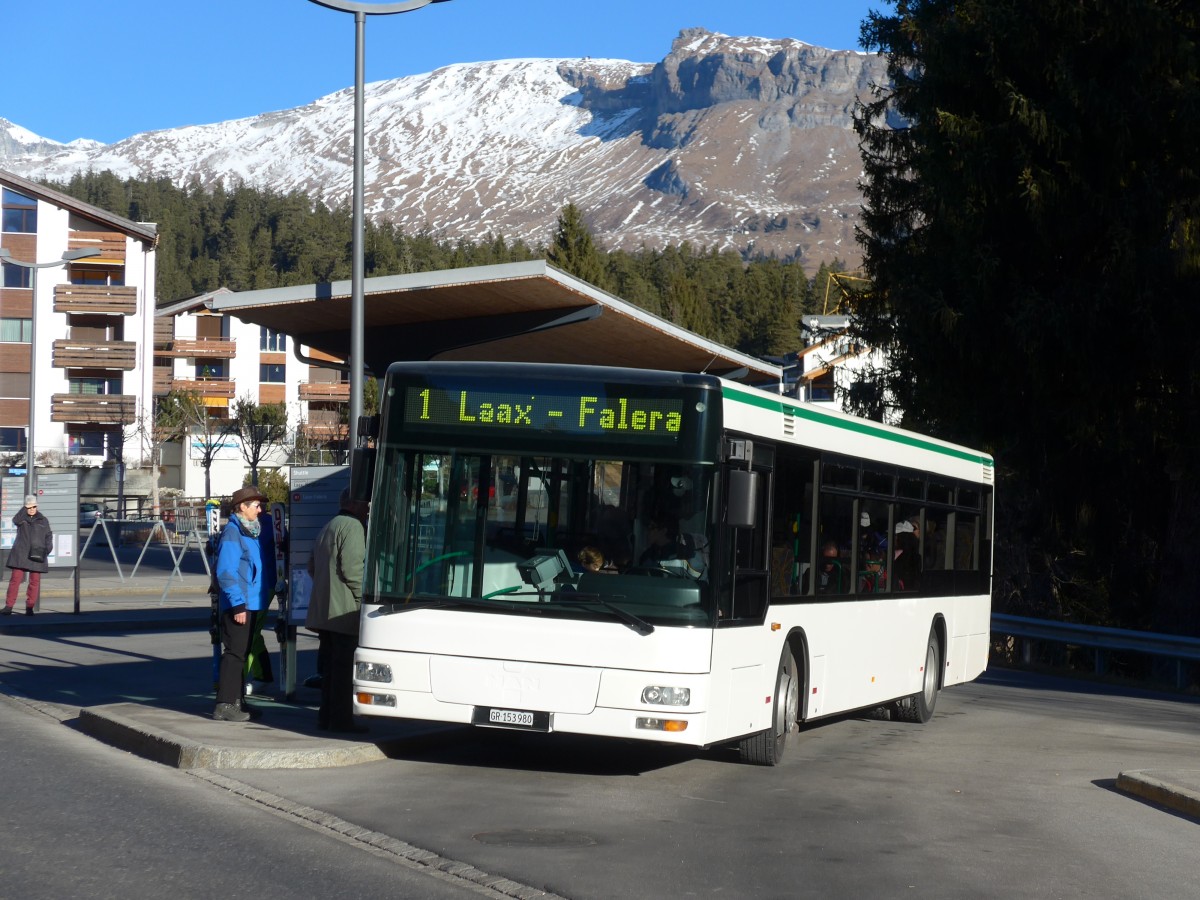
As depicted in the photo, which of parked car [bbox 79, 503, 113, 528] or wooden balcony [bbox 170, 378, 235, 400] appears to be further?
wooden balcony [bbox 170, 378, 235, 400]

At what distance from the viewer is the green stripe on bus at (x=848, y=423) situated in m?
10.9

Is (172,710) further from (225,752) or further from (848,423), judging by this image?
(848,423)

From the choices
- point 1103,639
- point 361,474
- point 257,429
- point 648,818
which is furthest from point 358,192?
point 257,429

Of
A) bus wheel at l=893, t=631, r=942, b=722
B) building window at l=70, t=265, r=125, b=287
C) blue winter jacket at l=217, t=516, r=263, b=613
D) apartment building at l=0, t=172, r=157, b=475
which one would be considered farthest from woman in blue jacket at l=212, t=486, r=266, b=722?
building window at l=70, t=265, r=125, b=287

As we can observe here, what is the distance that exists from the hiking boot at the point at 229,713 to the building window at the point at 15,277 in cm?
7297

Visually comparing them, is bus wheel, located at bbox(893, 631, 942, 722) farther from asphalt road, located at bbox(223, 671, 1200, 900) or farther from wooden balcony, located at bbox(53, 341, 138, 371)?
wooden balcony, located at bbox(53, 341, 138, 371)

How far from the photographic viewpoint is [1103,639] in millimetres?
22922

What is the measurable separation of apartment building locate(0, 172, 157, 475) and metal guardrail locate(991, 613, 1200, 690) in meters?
59.7

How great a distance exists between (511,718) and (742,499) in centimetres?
195

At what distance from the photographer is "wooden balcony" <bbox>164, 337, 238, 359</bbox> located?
103 meters

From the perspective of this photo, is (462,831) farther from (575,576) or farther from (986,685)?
(986,685)

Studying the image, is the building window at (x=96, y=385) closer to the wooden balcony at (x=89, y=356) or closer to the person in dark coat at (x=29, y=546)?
the wooden balcony at (x=89, y=356)

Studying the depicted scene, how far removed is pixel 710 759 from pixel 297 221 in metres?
159

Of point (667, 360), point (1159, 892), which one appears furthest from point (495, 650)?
point (667, 360)
